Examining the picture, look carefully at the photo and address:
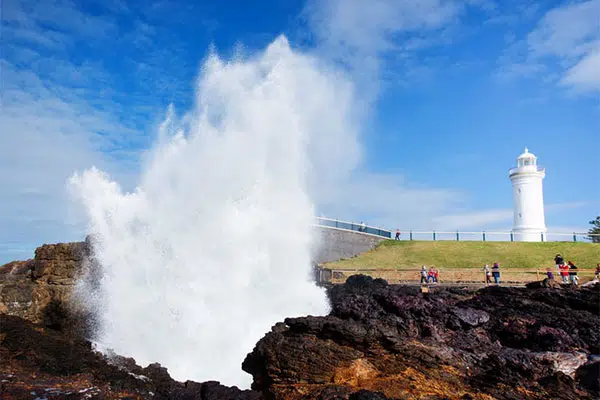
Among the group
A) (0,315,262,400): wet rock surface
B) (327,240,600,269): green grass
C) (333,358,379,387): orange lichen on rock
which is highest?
(327,240,600,269): green grass

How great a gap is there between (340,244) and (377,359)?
81.4 feet

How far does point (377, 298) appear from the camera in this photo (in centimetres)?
979

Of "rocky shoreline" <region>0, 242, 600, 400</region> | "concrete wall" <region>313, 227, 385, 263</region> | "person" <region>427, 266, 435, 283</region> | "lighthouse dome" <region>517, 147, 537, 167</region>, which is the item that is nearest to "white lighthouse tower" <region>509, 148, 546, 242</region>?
"lighthouse dome" <region>517, 147, 537, 167</region>

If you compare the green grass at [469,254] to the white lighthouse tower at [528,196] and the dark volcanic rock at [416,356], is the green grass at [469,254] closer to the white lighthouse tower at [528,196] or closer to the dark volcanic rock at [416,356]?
the white lighthouse tower at [528,196]

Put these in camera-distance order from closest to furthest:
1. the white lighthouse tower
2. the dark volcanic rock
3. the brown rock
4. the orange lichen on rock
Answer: the dark volcanic rock
the orange lichen on rock
the brown rock
the white lighthouse tower

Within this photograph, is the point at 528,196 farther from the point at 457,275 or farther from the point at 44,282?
the point at 44,282

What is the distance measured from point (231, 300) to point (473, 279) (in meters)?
13.9

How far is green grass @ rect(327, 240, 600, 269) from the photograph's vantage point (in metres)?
27.6

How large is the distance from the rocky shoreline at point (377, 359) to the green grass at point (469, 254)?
1668 centimetres

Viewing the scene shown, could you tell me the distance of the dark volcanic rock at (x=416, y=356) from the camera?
6.53 meters

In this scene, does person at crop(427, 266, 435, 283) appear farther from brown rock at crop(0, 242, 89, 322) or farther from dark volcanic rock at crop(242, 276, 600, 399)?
brown rock at crop(0, 242, 89, 322)

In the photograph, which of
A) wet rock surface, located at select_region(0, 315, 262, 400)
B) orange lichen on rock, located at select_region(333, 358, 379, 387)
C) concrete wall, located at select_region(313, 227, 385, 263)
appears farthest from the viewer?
concrete wall, located at select_region(313, 227, 385, 263)

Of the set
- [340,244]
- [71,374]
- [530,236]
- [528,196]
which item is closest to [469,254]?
[340,244]

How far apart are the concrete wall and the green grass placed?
0.88m
